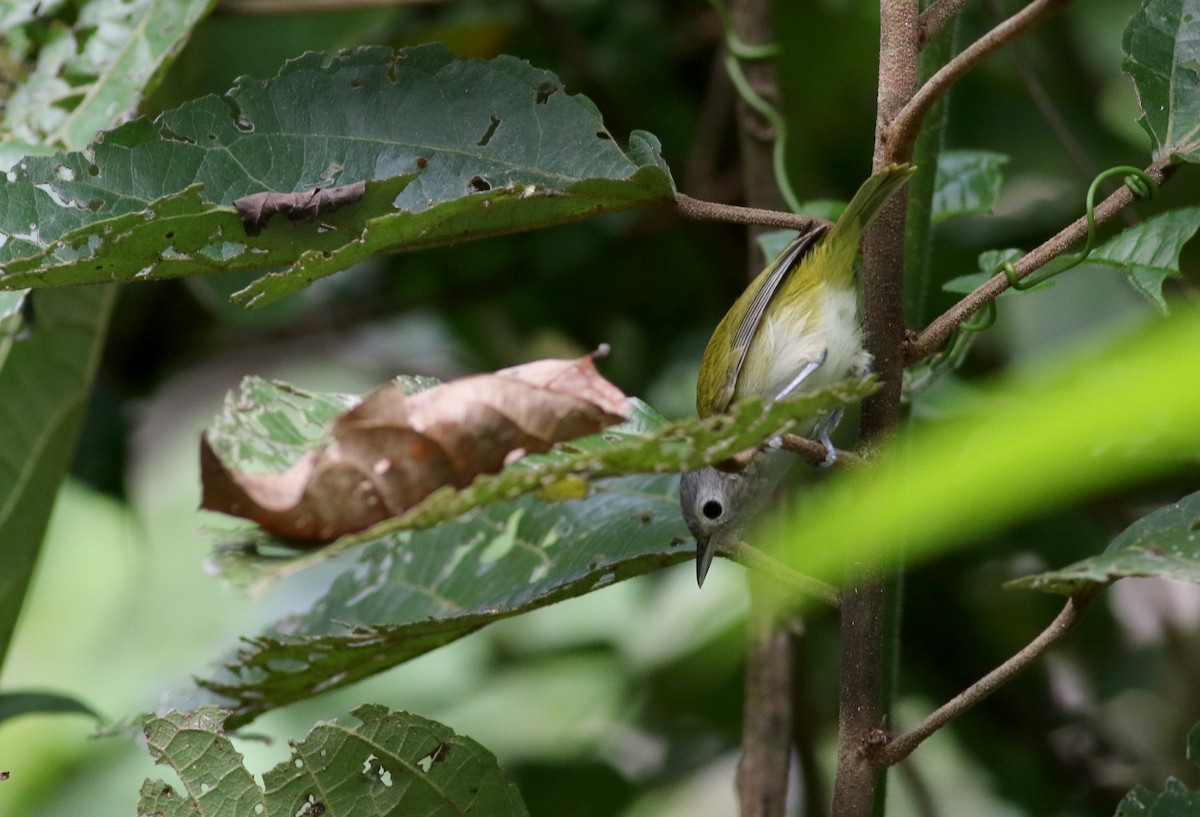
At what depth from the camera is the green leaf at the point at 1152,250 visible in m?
1.27

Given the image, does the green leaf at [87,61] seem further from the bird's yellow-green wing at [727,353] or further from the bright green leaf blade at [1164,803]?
Result: the bright green leaf blade at [1164,803]

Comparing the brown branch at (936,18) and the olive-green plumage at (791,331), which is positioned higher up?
the brown branch at (936,18)

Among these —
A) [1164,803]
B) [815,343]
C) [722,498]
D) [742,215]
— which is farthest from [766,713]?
[742,215]

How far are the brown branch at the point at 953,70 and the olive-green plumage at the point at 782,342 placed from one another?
34.3 inches

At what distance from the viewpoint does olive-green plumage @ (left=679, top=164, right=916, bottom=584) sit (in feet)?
7.16

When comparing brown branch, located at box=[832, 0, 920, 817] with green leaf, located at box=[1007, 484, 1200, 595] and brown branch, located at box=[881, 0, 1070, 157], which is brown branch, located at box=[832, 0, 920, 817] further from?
green leaf, located at box=[1007, 484, 1200, 595]

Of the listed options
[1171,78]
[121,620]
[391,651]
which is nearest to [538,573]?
[391,651]

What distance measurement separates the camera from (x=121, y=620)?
152 inches

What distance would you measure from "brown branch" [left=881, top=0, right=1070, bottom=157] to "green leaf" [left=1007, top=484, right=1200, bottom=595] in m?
0.42

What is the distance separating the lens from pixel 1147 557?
3.23 ft

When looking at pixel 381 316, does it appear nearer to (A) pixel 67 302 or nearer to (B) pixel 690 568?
(B) pixel 690 568

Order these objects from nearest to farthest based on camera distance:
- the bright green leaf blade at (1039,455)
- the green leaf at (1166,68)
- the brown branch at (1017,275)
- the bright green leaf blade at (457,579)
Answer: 1. the bright green leaf blade at (1039,455)
2. the brown branch at (1017,275)
3. the green leaf at (1166,68)
4. the bright green leaf blade at (457,579)

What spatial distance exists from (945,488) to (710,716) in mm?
2610

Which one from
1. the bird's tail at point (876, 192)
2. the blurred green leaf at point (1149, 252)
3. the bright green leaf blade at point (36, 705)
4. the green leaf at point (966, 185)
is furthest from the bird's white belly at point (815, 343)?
the bright green leaf blade at point (36, 705)
